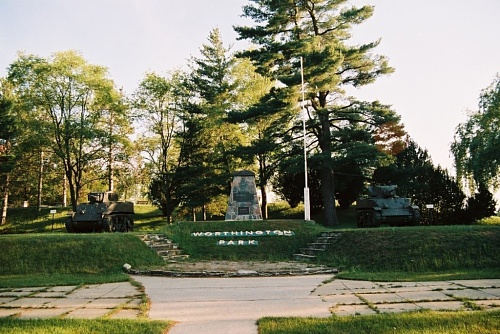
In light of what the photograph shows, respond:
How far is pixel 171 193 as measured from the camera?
32312 millimetres

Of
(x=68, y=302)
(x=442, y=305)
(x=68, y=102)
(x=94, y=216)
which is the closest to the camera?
(x=442, y=305)

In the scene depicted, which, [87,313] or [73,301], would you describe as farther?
[73,301]

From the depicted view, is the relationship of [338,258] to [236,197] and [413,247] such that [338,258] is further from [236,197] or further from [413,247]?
[236,197]

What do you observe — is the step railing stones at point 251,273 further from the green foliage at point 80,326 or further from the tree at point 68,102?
the tree at point 68,102

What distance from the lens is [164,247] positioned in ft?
51.1

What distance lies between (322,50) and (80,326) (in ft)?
65.9

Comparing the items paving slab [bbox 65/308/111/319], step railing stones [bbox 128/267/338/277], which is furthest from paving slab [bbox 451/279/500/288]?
paving slab [bbox 65/308/111/319]

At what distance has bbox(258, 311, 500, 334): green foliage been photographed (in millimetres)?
5133

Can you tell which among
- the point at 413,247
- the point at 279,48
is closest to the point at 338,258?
the point at 413,247

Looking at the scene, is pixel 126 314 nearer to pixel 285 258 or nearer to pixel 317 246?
pixel 285 258

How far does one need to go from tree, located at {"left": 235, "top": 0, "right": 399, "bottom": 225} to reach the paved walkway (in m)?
14.9

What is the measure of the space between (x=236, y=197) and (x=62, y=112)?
18460 millimetres

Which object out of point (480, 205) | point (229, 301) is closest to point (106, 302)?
point (229, 301)

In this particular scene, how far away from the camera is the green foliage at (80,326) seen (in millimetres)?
5340
